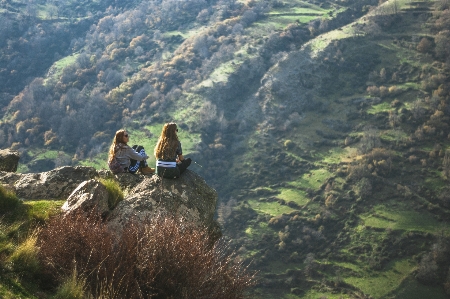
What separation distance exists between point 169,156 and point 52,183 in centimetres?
319

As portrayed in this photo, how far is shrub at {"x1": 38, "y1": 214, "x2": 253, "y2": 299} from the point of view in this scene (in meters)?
6.57

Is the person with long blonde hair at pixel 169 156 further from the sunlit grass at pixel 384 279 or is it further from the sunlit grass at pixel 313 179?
the sunlit grass at pixel 313 179

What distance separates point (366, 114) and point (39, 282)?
5968 inches

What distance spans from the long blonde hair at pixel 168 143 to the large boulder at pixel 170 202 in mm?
797

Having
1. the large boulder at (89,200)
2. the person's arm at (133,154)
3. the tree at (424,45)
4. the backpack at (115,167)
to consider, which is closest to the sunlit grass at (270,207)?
the person's arm at (133,154)

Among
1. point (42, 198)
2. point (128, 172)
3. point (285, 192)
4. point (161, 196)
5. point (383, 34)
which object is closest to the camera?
point (161, 196)

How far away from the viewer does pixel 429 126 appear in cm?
13725

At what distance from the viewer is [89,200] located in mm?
8695

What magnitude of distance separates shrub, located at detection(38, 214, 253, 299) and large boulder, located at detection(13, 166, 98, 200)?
3.59 meters

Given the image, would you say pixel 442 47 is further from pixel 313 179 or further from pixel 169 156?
pixel 169 156

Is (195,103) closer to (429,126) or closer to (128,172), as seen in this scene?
(429,126)

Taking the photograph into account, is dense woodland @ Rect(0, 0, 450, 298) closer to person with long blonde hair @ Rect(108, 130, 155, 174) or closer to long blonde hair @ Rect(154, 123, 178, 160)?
person with long blonde hair @ Rect(108, 130, 155, 174)

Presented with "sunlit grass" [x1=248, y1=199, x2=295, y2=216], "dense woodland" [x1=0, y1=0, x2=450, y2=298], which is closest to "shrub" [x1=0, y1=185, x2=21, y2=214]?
"dense woodland" [x1=0, y1=0, x2=450, y2=298]

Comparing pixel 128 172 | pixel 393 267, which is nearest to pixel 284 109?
pixel 393 267
